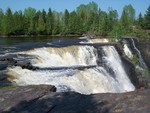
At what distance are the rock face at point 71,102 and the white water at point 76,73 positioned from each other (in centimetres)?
718

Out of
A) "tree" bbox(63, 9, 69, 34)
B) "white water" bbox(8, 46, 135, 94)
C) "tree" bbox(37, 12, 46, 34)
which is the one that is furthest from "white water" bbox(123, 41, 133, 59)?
"tree" bbox(63, 9, 69, 34)

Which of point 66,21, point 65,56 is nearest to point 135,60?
point 65,56

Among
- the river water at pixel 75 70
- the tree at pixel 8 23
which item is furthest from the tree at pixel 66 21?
the river water at pixel 75 70

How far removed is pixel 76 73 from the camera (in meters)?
20.5

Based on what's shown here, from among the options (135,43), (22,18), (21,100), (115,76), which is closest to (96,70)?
(115,76)

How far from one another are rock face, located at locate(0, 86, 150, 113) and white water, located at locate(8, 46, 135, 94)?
23.5ft

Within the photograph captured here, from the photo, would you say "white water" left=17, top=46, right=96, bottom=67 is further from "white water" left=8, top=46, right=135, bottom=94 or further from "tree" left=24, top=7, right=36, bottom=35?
"tree" left=24, top=7, right=36, bottom=35

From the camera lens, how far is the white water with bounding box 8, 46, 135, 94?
18.9 meters

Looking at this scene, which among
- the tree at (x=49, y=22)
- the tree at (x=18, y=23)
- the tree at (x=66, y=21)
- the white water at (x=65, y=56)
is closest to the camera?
the white water at (x=65, y=56)

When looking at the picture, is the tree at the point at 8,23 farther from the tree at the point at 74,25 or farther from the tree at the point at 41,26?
the tree at the point at 74,25

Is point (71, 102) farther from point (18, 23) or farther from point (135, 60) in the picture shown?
point (18, 23)

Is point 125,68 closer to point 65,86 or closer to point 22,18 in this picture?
point 65,86

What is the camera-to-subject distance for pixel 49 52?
28391 mm

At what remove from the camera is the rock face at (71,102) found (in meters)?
7.81
